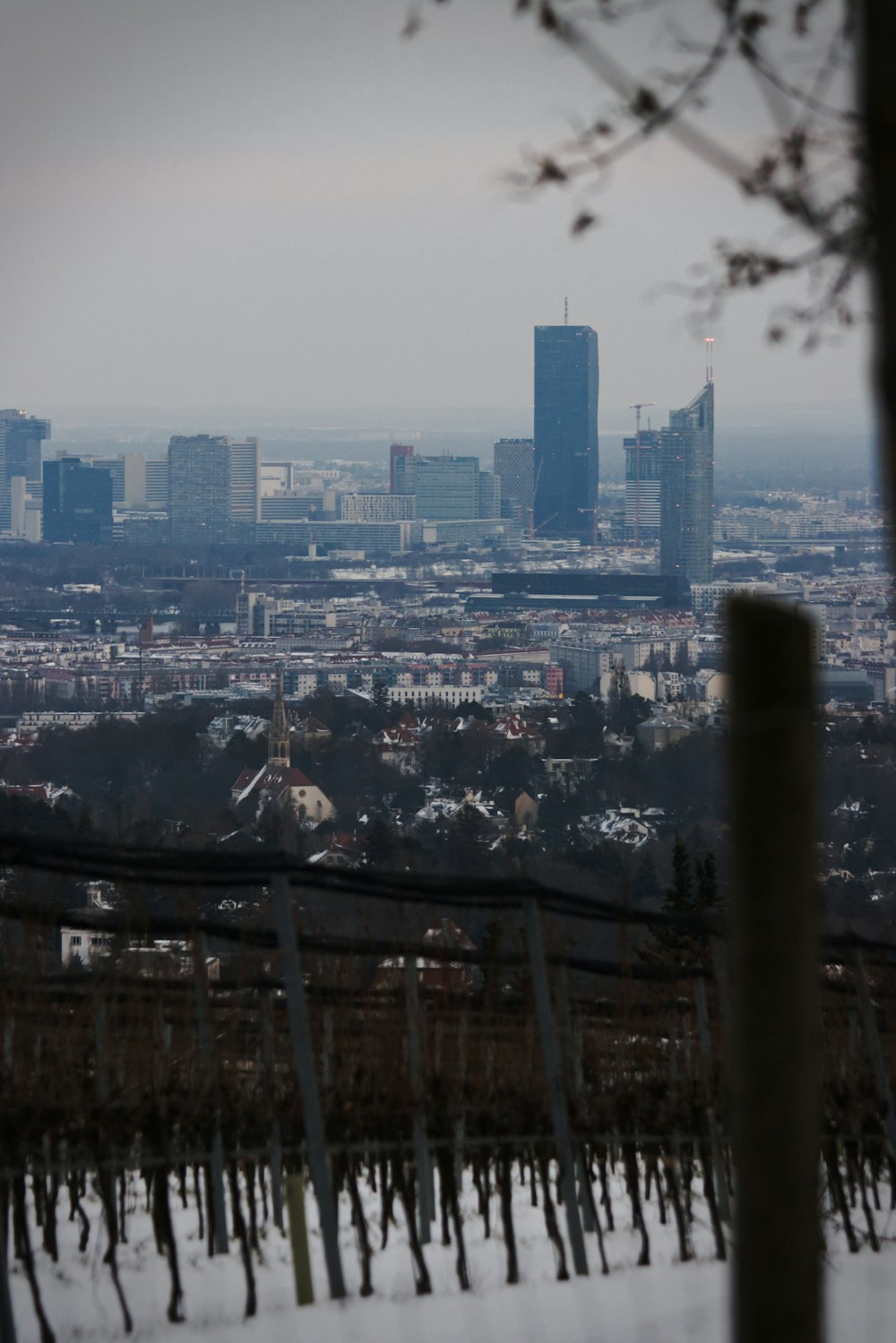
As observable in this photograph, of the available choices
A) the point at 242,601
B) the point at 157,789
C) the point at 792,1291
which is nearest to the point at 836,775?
the point at 157,789

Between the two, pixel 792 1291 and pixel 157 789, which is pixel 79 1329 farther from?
pixel 157 789

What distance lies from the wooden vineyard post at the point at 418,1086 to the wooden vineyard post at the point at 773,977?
9.20ft

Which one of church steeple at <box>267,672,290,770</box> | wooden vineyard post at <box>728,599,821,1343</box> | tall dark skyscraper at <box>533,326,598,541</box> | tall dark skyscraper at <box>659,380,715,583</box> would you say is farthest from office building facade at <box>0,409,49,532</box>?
wooden vineyard post at <box>728,599,821,1343</box>

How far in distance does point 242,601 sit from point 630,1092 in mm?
A: 60973

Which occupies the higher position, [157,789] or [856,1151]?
[856,1151]

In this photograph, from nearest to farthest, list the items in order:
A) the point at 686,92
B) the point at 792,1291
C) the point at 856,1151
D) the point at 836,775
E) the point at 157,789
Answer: the point at 792,1291 → the point at 686,92 → the point at 856,1151 → the point at 836,775 → the point at 157,789

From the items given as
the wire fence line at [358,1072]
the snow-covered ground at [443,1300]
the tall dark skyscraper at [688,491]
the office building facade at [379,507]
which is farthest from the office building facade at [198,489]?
the snow-covered ground at [443,1300]

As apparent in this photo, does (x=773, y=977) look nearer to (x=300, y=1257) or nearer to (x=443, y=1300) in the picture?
(x=300, y=1257)

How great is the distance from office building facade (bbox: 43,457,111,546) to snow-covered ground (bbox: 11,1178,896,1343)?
250 feet

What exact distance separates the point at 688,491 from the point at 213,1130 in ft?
227

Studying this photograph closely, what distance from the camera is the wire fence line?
11.7ft

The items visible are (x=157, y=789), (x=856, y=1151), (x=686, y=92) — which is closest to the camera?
(x=686, y=92)

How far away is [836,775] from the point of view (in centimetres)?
3083

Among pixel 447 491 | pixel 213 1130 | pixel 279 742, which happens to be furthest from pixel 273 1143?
pixel 447 491
